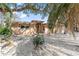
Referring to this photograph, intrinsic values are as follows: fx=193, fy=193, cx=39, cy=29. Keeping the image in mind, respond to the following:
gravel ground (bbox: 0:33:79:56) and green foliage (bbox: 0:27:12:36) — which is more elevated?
green foliage (bbox: 0:27:12:36)

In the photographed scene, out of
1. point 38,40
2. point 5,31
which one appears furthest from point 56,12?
point 5,31

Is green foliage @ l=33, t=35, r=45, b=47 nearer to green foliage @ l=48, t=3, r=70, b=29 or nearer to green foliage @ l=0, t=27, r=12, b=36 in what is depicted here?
green foliage @ l=48, t=3, r=70, b=29

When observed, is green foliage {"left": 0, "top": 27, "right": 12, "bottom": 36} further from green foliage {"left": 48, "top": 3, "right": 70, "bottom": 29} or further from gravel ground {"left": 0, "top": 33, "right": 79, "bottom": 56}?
green foliage {"left": 48, "top": 3, "right": 70, "bottom": 29}

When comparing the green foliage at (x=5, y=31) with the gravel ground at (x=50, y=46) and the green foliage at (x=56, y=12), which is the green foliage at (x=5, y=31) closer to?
the gravel ground at (x=50, y=46)

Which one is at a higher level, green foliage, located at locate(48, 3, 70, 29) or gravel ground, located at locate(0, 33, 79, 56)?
A: green foliage, located at locate(48, 3, 70, 29)

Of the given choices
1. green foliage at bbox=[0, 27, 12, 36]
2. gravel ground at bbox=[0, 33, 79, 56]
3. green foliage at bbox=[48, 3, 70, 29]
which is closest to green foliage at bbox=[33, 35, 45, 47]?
gravel ground at bbox=[0, 33, 79, 56]

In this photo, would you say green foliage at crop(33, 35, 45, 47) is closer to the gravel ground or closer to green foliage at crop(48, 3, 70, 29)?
the gravel ground

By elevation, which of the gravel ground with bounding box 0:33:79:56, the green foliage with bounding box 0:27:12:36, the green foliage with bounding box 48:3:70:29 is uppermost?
the green foliage with bounding box 48:3:70:29

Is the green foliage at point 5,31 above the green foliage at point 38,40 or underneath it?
above

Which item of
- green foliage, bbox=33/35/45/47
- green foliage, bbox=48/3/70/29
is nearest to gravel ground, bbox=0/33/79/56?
green foliage, bbox=33/35/45/47

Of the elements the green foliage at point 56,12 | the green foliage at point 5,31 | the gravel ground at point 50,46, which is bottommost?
the gravel ground at point 50,46

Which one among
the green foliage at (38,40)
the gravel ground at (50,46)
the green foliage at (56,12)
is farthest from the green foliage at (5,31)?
the green foliage at (56,12)

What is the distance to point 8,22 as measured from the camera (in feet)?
6.43

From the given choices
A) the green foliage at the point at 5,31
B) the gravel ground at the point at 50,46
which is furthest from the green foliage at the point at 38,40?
the green foliage at the point at 5,31
